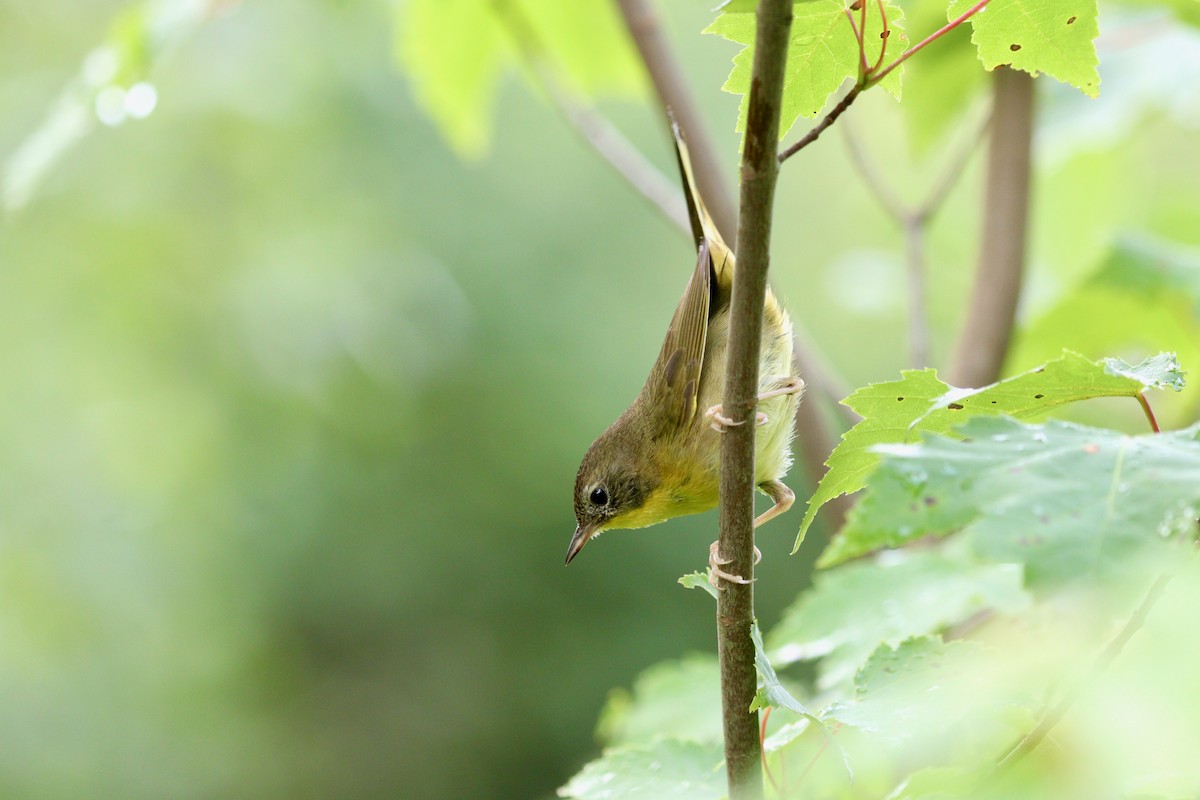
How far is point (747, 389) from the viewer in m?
1.03

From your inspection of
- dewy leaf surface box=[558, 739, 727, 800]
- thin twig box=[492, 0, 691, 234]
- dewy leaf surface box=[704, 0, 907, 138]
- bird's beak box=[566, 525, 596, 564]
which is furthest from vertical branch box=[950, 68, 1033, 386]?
dewy leaf surface box=[704, 0, 907, 138]

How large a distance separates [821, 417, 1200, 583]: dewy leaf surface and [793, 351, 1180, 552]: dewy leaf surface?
0.11 m

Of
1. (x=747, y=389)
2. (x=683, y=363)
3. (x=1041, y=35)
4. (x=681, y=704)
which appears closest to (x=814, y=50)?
(x=1041, y=35)

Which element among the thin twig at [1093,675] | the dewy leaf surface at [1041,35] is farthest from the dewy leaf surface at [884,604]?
the dewy leaf surface at [1041,35]

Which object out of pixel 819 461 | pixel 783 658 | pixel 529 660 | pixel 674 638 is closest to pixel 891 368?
pixel 674 638

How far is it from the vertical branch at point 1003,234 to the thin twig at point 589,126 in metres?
0.67

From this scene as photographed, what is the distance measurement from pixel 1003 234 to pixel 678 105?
75 cm

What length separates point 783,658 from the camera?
6.00 ft

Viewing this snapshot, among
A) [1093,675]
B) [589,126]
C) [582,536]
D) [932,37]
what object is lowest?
[1093,675]

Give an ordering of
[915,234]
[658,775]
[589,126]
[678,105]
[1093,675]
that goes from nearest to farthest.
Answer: [1093,675] → [658,775] → [678,105] → [915,234] → [589,126]

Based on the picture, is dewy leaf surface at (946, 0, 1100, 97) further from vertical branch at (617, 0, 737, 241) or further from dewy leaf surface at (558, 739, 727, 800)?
vertical branch at (617, 0, 737, 241)

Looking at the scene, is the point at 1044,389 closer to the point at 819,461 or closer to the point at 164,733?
the point at 819,461

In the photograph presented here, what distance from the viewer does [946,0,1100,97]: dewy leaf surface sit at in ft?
3.39

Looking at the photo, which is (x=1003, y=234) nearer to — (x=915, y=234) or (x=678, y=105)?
(x=915, y=234)
